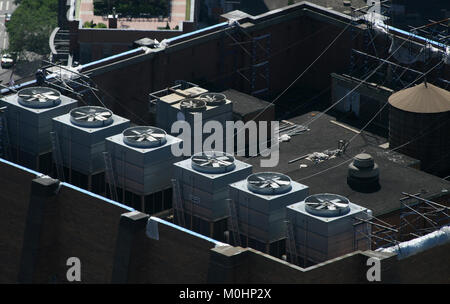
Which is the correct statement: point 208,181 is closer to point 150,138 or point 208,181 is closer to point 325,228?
point 150,138

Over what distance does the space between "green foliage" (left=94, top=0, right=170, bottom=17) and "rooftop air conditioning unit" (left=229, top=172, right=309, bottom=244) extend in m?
68.2

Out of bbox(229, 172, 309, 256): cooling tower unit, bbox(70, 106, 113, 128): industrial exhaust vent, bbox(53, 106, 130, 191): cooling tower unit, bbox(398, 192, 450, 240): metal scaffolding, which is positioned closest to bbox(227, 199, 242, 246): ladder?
bbox(229, 172, 309, 256): cooling tower unit

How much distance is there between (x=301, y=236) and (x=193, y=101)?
1942 cm

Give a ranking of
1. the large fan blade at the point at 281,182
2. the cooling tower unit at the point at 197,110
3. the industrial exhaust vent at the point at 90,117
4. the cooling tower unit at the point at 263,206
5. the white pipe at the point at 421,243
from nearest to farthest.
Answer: the white pipe at the point at 421,243
the cooling tower unit at the point at 263,206
the large fan blade at the point at 281,182
the industrial exhaust vent at the point at 90,117
the cooling tower unit at the point at 197,110

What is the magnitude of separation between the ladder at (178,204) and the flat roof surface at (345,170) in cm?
893

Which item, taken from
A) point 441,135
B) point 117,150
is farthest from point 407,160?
point 117,150

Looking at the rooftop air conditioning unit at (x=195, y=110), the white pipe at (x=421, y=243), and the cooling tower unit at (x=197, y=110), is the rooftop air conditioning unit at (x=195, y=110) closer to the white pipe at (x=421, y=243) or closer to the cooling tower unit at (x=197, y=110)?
the cooling tower unit at (x=197, y=110)

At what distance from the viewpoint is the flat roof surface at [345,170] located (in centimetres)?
8869

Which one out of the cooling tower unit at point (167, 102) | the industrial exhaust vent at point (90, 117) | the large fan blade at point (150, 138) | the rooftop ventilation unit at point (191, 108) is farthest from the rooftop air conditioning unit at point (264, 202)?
the cooling tower unit at point (167, 102)

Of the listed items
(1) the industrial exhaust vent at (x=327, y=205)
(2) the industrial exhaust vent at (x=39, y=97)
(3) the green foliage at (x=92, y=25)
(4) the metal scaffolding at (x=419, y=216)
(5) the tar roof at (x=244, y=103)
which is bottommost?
(3) the green foliage at (x=92, y=25)

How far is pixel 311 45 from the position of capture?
11619 centimetres

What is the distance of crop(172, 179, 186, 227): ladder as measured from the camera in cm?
8606

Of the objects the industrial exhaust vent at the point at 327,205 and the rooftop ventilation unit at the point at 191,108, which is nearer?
the industrial exhaust vent at the point at 327,205
